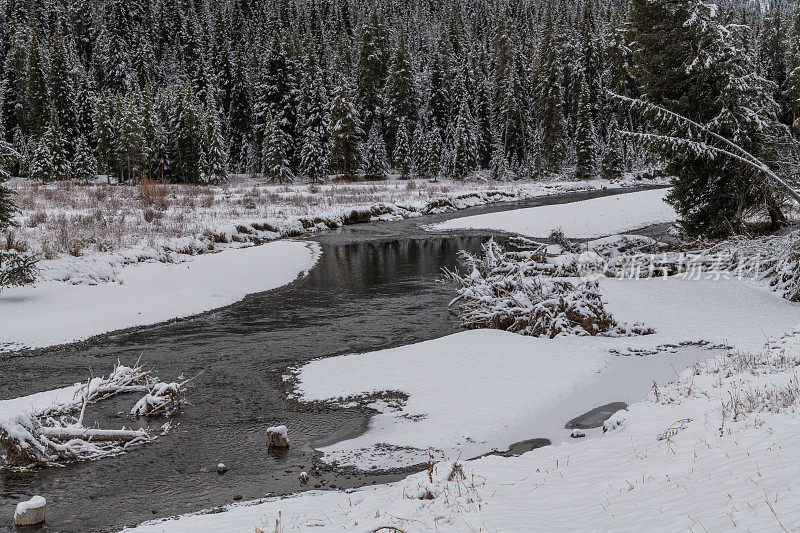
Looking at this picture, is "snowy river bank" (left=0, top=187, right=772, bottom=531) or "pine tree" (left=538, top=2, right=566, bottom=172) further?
"pine tree" (left=538, top=2, right=566, bottom=172)

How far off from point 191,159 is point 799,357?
57.5 meters

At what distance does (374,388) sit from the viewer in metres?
10.4

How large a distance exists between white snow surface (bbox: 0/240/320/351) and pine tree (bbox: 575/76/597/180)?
4728 cm

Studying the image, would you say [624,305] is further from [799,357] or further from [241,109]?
[241,109]

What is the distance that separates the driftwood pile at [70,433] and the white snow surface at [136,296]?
16.4ft

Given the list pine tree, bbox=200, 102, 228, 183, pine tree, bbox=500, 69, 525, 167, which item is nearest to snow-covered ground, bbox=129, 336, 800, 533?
pine tree, bbox=200, 102, 228, 183

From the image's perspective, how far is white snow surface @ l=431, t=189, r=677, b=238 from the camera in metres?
31.7

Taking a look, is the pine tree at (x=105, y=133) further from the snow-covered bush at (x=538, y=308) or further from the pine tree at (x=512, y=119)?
the snow-covered bush at (x=538, y=308)

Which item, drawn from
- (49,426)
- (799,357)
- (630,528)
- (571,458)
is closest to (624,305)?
(799,357)

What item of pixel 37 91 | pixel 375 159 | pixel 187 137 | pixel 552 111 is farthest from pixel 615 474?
pixel 37 91

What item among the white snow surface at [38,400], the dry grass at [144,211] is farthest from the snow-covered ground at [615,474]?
the dry grass at [144,211]

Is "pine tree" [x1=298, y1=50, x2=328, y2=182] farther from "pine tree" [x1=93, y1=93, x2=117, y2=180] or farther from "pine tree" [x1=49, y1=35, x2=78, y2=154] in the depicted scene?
"pine tree" [x1=49, y1=35, x2=78, y2=154]

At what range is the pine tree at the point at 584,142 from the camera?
201ft

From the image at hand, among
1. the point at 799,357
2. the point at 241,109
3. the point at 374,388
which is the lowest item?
the point at 374,388
